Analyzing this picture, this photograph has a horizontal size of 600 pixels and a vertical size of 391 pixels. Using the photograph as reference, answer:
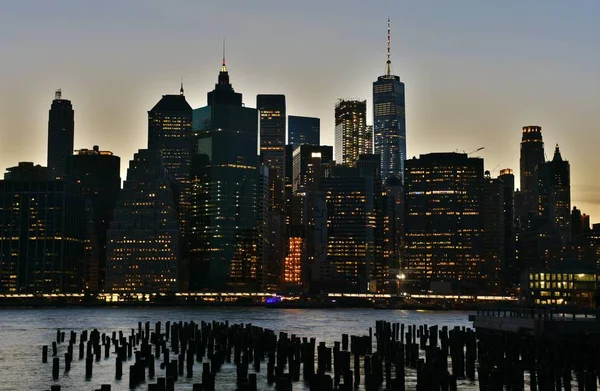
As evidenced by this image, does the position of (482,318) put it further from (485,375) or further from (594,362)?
Result: (485,375)

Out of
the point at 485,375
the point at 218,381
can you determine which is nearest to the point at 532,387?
the point at 485,375

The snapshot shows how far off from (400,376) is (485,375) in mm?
4546

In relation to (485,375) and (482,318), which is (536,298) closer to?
(482,318)

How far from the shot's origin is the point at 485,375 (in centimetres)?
5059

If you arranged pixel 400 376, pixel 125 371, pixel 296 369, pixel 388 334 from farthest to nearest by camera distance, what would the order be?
pixel 388 334 < pixel 125 371 < pixel 296 369 < pixel 400 376

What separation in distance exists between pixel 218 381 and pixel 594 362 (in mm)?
26265

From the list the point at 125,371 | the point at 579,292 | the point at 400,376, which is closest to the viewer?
the point at 400,376

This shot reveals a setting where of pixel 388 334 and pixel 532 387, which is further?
pixel 388 334

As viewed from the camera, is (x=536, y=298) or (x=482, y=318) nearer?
(x=482, y=318)

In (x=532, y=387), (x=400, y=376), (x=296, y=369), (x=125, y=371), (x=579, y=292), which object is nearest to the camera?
(x=400, y=376)

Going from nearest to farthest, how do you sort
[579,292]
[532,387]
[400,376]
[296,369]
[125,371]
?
[400,376]
[532,387]
[296,369]
[125,371]
[579,292]

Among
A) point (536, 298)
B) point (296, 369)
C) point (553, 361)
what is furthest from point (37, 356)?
point (536, 298)

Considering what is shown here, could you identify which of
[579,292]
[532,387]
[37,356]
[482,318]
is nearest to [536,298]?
[579,292]

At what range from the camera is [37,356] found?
9625cm
